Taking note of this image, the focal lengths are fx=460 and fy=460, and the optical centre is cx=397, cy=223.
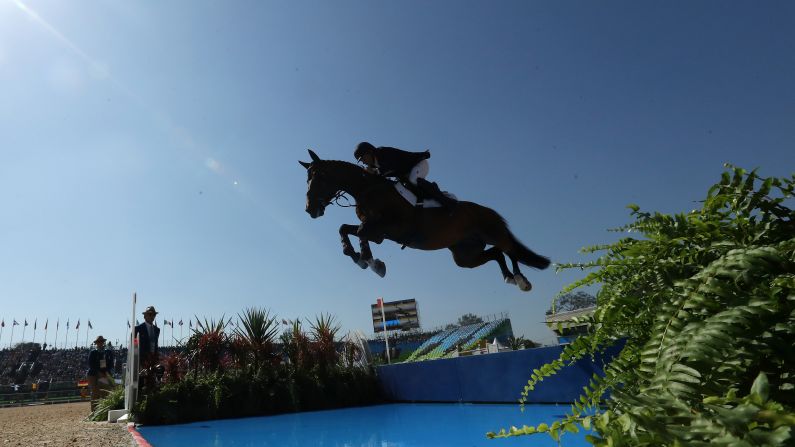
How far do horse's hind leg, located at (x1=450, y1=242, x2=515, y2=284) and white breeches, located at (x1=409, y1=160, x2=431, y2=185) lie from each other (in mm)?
827

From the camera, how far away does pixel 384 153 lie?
13.8 feet

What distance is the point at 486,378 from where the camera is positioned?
7.05 metres

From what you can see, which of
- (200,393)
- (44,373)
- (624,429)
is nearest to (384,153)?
(624,429)

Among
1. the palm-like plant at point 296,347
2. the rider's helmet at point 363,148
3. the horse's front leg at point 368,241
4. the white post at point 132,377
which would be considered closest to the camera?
the horse's front leg at point 368,241

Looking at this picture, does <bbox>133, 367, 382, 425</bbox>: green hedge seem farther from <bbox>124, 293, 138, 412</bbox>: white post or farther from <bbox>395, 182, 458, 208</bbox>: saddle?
<bbox>395, 182, 458, 208</bbox>: saddle

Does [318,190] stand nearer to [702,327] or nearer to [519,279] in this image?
[519,279]

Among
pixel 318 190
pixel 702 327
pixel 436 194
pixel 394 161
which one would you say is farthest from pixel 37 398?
pixel 702 327

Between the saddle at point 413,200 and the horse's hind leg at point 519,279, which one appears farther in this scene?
the horse's hind leg at point 519,279

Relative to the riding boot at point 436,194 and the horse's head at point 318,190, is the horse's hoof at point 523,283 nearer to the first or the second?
the riding boot at point 436,194

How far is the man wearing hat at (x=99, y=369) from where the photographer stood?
920 cm

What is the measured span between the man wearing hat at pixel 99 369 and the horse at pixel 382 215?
749 centimetres

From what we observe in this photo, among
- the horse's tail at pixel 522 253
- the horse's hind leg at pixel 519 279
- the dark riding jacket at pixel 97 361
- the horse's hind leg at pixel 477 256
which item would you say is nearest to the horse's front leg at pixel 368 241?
the horse's hind leg at pixel 477 256

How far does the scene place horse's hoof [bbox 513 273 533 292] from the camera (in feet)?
15.7

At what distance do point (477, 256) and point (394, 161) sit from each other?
1.42 meters
